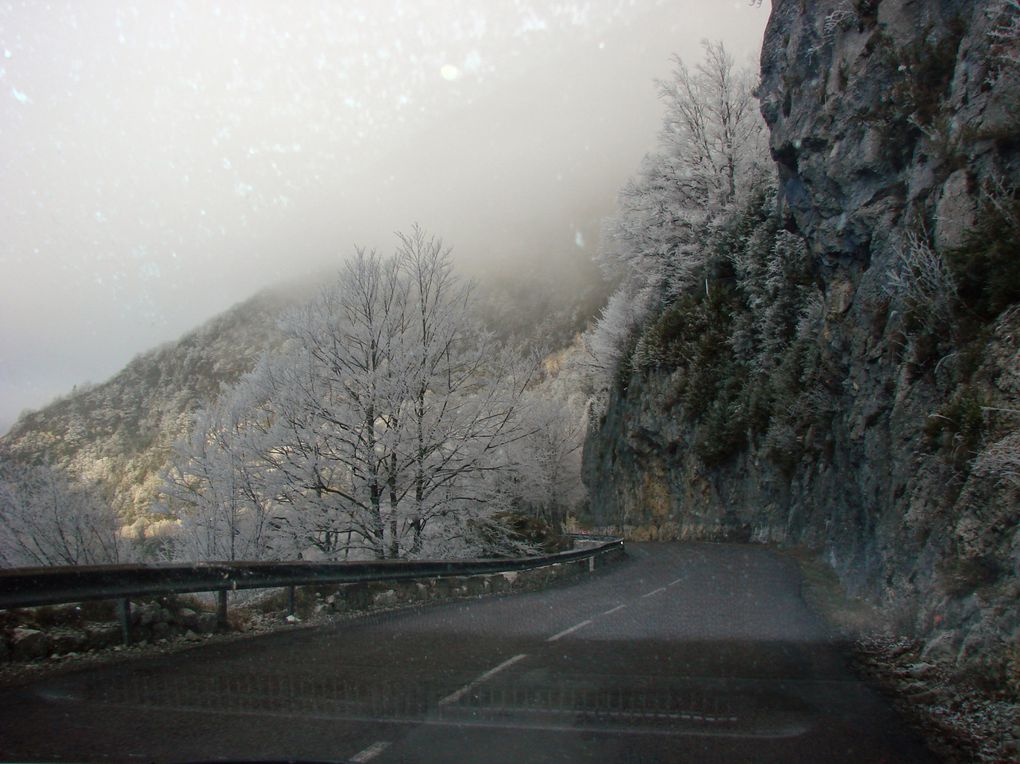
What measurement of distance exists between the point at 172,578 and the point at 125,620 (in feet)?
2.23

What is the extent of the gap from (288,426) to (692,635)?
1140cm

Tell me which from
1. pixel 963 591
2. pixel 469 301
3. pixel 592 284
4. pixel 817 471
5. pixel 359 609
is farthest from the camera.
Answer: pixel 592 284

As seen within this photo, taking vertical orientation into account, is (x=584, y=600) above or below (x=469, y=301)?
below

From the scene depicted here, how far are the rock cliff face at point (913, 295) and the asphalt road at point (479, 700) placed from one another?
5.62 ft

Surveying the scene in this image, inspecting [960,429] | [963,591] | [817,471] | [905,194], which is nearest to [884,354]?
[905,194]

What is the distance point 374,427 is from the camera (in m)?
17.7

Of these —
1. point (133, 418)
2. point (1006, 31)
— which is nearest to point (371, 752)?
point (1006, 31)

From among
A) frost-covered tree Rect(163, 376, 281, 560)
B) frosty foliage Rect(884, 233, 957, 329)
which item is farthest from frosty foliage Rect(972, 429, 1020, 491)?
frost-covered tree Rect(163, 376, 281, 560)

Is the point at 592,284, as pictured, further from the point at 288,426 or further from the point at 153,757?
the point at 153,757

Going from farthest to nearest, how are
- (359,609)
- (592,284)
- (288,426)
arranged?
(592,284)
(288,426)
(359,609)

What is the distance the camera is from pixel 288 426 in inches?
684

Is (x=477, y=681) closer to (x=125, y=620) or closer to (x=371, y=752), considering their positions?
(x=371, y=752)

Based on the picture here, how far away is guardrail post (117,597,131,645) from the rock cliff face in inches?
344

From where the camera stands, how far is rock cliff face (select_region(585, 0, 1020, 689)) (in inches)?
303
